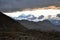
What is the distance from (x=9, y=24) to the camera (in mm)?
1835

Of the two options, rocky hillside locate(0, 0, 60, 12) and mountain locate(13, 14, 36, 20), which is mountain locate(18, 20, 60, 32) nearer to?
mountain locate(13, 14, 36, 20)

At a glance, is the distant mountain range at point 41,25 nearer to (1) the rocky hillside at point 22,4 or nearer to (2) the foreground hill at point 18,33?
(2) the foreground hill at point 18,33

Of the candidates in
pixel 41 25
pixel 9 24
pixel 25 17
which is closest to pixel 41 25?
pixel 41 25

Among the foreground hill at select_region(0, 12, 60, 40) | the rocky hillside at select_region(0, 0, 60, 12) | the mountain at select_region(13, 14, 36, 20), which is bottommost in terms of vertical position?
the foreground hill at select_region(0, 12, 60, 40)

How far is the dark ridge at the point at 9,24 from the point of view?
1811 millimetres

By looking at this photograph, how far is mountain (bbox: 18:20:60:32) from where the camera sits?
1781 millimetres

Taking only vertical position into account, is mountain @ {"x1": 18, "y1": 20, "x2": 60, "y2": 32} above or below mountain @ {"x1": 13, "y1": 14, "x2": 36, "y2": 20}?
below

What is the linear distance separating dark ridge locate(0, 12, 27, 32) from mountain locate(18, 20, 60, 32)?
0.05m

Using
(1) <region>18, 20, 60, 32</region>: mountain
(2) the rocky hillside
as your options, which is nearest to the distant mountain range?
(1) <region>18, 20, 60, 32</region>: mountain

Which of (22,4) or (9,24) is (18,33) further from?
(22,4)

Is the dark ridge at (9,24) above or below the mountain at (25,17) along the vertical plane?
below

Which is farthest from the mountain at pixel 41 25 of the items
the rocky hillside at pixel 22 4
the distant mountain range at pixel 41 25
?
the rocky hillside at pixel 22 4

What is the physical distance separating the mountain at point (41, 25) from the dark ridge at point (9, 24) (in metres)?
0.05

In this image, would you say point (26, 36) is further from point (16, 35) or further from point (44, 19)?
point (44, 19)
